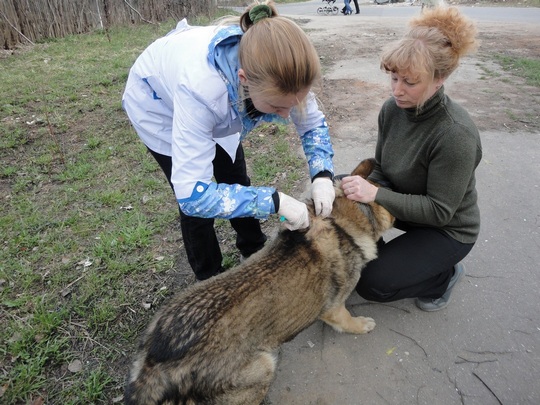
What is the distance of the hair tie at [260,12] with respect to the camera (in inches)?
66.1

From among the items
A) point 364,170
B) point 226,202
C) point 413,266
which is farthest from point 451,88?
point 226,202

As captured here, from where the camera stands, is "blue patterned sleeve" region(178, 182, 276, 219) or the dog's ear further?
the dog's ear

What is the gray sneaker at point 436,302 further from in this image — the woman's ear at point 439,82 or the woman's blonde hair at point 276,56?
the woman's blonde hair at point 276,56

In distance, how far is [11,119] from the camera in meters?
5.75

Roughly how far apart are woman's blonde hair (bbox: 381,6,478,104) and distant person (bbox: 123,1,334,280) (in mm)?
624

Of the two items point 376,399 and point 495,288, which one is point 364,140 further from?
point 376,399

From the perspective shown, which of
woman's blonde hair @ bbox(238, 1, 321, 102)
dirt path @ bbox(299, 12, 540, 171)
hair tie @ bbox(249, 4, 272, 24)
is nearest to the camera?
woman's blonde hair @ bbox(238, 1, 321, 102)

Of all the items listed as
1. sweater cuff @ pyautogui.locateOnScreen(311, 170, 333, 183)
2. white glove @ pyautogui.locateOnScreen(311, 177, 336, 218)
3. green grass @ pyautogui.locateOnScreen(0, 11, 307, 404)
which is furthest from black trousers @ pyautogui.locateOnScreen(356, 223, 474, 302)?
green grass @ pyautogui.locateOnScreen(0, 11, 307, 404)

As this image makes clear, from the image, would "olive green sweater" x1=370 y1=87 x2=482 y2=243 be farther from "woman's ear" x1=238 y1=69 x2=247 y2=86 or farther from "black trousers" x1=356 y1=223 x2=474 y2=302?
"woman's ear" x1=238 y1=69 x2=247 y2=86

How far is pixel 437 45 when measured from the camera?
6.26 feet

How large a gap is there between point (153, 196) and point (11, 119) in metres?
3.60

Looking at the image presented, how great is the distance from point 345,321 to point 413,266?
1.96 feet

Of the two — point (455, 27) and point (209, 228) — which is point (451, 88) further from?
point (209, 228)

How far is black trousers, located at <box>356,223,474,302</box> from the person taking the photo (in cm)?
233
